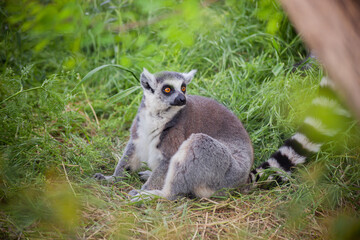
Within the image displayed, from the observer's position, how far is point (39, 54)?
5.79 meters

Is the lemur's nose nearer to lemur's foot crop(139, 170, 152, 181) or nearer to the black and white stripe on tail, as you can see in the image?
lemur's foot crop(139, 170, 152, 181)

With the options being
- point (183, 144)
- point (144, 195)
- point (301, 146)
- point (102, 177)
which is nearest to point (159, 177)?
point (144, 195)

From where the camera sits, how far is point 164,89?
138 inches

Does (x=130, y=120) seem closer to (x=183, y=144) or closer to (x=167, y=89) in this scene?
(x=167, y=89)

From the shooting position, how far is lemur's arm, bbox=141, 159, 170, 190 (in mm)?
3367

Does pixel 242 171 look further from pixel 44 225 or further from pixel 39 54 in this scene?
pixel 39 54

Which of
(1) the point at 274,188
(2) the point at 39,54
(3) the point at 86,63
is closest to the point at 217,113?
(1) the point at 274,188

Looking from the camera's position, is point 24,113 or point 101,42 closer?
point 24,113

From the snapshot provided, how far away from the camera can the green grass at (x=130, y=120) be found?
8.07 feet

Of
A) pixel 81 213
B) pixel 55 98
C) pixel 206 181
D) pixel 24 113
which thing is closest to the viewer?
pixel 81 213

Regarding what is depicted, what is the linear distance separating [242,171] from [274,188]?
40 centimetres

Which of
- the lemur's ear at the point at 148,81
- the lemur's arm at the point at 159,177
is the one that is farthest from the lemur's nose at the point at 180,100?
the lemur's arm at the point at 159,177

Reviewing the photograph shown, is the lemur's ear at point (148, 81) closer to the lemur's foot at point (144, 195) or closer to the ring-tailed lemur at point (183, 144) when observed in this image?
the ring-tailed lemur at point (183, 144)

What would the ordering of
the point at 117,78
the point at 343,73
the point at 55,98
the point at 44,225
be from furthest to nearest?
1. the point at 117,78
2. the point at 55,98
3. the point at 44,225
4. the point at 343,73
